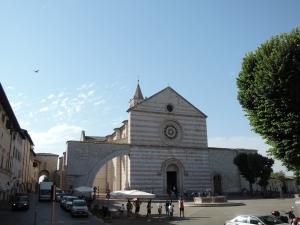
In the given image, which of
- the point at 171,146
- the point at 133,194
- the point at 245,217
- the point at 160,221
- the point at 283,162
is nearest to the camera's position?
the point at 245,217

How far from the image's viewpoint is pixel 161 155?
4422 cm

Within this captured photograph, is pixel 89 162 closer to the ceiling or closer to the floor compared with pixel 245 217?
closer to the ceiling

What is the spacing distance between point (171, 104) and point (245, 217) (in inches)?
1245

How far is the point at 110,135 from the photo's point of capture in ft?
190

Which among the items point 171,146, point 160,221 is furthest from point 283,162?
point 171,146

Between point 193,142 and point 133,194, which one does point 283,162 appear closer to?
point 133,194

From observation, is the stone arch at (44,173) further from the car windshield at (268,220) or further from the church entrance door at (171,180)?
the car windshield at (268,220)

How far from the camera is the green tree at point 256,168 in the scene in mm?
44781

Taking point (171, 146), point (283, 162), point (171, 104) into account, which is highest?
point (171, 104)

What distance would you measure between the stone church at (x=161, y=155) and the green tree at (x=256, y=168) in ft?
10.6

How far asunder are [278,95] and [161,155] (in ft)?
89.2

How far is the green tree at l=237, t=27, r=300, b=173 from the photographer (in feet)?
59.1

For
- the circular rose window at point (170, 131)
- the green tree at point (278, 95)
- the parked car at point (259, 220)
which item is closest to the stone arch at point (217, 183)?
the circular rose window at point (170, 131)

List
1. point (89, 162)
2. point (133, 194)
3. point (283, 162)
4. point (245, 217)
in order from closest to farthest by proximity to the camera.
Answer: point (245, 217), point (283, 162), point (133, 194), point (89, 162)
